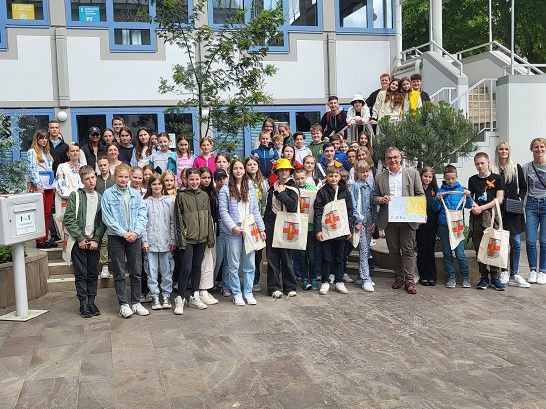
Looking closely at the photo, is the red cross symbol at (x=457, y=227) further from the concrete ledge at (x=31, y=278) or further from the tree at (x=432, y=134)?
the concrete ledge at (x=31, y=278)

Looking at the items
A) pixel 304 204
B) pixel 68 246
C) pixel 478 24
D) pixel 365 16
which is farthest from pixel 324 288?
pixel 478 24

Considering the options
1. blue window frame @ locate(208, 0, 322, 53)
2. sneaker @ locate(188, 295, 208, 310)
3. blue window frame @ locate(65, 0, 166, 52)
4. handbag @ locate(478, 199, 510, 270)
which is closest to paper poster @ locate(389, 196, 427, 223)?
handbag @ locate(478, 199, 510, 270)

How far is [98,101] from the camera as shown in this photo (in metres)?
13.9

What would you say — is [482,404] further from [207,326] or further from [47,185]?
[47,185]

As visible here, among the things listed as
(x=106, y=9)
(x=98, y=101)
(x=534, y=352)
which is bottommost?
(x=534, y=352)

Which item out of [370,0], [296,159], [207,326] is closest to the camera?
[207,326]

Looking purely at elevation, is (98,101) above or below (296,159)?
above

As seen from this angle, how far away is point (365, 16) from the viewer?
1573 cm

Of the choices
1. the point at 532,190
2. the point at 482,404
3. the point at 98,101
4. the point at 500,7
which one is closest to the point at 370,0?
the point at 500,7

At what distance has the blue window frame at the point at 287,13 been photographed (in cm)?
1440

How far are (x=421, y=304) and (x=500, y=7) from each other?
15.2 metres

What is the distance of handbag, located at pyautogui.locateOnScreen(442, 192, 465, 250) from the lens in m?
8.03

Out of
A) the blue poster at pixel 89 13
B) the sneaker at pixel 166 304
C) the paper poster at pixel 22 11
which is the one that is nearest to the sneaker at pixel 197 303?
the sneaker at pixel 166 304

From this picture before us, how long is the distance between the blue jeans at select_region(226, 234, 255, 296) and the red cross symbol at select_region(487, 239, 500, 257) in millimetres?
3118
